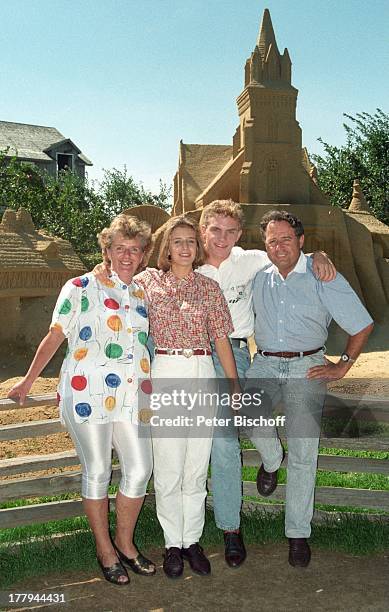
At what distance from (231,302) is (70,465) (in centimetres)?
158

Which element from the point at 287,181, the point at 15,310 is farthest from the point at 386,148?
the point at 15,310

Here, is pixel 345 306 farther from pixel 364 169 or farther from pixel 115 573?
pixel 364 169

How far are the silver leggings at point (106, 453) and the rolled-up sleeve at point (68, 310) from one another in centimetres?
44

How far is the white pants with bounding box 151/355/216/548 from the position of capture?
144 inches

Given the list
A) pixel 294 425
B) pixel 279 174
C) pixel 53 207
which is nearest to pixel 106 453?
pixel 294 425

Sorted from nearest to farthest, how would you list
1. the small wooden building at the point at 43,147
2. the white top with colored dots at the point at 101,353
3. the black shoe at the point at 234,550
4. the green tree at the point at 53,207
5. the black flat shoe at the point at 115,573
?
1. the white top with colored dots at the point at 101,353
2. the black flat shoe at the point at 115,573
3. the black shoe at the point at 234,550
4. the green tree at the point at 53,207
5. the small wooden building at the point at 43,147

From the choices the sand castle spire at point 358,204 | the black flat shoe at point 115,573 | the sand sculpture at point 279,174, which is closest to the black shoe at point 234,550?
the black flat shoe at point 115,573

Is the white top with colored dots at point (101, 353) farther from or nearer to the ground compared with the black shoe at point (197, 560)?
farther from the ground

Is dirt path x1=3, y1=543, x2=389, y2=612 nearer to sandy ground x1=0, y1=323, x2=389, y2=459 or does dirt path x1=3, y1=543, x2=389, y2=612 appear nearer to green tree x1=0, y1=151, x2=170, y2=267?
sandy ground x1=0, y1=323, x2=389, y2=459

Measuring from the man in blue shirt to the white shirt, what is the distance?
0.27ft

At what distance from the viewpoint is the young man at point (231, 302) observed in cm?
385

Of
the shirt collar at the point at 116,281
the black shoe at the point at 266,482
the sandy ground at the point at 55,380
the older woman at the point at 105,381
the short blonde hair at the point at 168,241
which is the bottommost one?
the sandy ground at the point at 55,380

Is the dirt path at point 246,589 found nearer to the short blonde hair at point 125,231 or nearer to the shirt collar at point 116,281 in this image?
the shirt collar at point 116,281

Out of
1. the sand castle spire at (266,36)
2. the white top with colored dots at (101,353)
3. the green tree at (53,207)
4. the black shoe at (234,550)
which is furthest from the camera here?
the green tree at (53,207)
